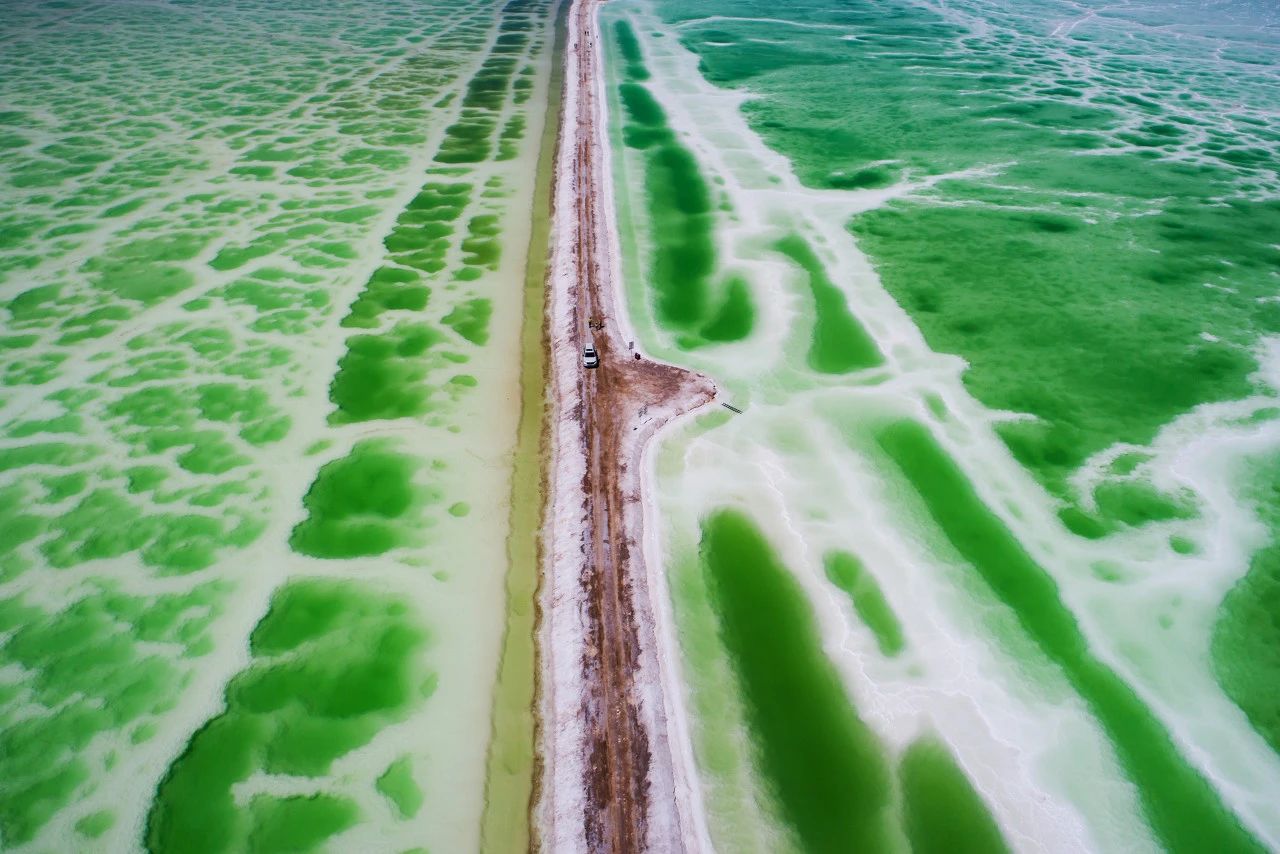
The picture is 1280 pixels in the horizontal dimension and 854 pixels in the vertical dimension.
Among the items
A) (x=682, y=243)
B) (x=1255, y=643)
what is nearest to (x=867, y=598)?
(x=1255, y=643)

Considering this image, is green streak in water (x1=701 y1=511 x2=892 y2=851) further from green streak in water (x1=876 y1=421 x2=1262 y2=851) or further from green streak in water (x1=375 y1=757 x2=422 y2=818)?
green streak in water (x1=375 y1=757 x2=422 y2=818)


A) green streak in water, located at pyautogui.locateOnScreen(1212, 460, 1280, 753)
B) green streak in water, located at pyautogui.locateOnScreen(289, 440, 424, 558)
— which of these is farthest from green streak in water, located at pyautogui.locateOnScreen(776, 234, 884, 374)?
green streak in water, located at pyautogui.locateOnScreen(289, 440, 424, 558)

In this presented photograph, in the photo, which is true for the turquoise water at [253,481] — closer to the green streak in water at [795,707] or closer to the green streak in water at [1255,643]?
the green streak in water at [795,707]

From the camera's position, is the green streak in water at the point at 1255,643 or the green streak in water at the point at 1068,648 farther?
the green streak in water at the point at 1255,643

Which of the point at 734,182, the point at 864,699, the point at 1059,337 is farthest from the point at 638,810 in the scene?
the point at 734,182

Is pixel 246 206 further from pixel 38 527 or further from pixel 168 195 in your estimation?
pixel 38 527

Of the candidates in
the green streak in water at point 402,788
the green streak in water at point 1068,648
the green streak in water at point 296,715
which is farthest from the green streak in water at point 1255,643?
the green streak in water at point 296,715
